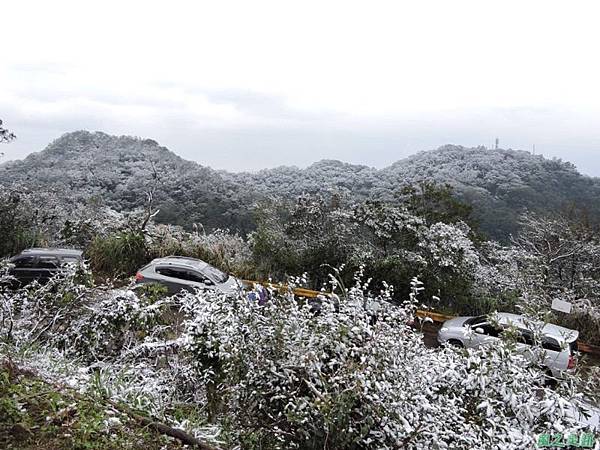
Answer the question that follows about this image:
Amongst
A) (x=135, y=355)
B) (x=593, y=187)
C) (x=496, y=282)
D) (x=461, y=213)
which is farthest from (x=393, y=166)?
(x=135, y=355)

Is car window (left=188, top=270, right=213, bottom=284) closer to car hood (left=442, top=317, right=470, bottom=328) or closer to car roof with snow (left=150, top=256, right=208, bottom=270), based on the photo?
car roof with snow (left=150, top=256, right=208, bottom=270)

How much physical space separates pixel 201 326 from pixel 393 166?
3155 centimetres

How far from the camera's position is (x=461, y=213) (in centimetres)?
1378

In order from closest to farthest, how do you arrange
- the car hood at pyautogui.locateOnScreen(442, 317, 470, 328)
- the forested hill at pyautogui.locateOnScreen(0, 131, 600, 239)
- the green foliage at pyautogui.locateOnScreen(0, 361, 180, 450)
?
the green foliage at pyautogui.locateOnScreen(0, 361, 180, 450)
the car hood at pyautogui.locateOnScreen(442, 317, 470, 328)
the forested hill at pyautogui.locateOnScreen(0, 131, 600, 239)

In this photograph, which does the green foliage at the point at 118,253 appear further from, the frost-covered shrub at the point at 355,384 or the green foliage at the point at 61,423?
the frost-covered shrub at the point at 355,384

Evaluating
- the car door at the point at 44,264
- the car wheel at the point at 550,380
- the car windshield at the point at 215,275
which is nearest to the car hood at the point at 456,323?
the car windshield at the point at 215,275

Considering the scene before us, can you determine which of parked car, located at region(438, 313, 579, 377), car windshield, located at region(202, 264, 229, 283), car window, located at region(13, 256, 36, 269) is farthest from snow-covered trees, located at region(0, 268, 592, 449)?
car window, located at region(13, 256, 36, 269)

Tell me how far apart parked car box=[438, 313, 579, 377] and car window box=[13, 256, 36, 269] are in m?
8.58

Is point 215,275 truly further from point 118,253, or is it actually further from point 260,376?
point 260,376

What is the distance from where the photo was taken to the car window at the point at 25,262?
412 inches

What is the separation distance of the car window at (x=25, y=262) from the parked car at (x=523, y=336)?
8.58 metres

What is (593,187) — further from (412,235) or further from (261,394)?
(261,394)

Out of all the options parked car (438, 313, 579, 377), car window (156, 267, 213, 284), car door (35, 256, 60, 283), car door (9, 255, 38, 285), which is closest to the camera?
parked car (438, 313, 579, 377)

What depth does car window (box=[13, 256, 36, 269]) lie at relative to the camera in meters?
10.5
